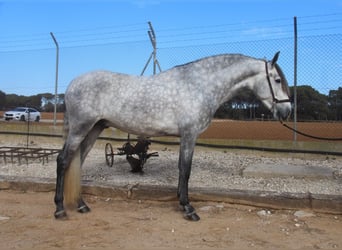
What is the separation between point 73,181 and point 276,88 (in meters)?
2.62

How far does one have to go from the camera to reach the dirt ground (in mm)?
3264

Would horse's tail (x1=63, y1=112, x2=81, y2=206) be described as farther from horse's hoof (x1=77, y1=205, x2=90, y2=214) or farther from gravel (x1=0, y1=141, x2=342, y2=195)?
gravel (x1=0, y1=141, x2=342, y2=195)

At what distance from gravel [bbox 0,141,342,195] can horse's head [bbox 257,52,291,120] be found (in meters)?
1.30

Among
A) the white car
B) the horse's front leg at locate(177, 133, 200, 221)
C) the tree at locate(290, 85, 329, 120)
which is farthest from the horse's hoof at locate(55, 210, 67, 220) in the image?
the white car

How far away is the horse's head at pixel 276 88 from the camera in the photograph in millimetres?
4070

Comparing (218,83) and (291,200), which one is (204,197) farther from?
(218,83)

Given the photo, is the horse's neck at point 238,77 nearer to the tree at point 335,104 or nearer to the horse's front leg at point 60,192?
the horse's front leg at point 60,192

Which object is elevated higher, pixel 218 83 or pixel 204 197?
pixel 218 83

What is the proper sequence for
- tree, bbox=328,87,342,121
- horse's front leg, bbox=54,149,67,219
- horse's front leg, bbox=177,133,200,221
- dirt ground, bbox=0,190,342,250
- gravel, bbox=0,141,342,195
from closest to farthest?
dirt ground, bbox=0,190,342,250
horse's front leg, bbox=177,133,200,221
horse's front leg, bbox=54,149,67,219
gravel, bbox=0,141,342,195
tree, bbox=328,87,342,121

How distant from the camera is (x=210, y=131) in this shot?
14.0 metres

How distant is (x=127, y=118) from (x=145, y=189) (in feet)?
3.86

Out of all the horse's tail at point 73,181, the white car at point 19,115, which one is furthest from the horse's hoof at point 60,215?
the white car at point 19,115

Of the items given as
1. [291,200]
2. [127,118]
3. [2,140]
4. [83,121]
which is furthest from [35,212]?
[2,140]

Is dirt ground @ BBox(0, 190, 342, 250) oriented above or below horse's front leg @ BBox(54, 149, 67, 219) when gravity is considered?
below
